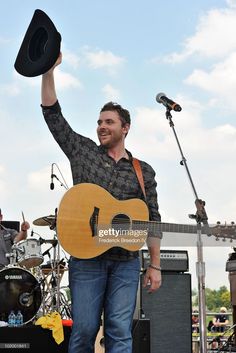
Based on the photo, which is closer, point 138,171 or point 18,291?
point 138,171

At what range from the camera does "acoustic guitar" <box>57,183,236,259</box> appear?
10.9 feet

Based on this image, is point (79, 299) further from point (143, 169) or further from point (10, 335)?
point (10, 335)

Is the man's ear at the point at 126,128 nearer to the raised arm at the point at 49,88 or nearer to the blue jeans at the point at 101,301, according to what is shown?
the raised arm at the point at 49,88

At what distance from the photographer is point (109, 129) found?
366 cm

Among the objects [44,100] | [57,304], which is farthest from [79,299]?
[57,304]

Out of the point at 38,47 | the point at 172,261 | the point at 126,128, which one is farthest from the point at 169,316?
the point at 38,47

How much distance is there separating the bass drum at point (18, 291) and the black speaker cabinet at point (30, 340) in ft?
7.83

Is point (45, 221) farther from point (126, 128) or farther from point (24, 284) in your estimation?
point (126, 128)

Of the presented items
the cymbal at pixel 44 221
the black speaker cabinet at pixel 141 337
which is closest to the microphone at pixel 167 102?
the black speaker cabinet at pixel 141 337

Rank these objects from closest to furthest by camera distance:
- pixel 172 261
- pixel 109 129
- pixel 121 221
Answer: pixel 121 221 < pixel 109 129 < pixel 172 261

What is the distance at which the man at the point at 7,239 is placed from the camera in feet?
26.2

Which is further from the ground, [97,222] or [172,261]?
[172,261]

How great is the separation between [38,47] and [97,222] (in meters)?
1.11

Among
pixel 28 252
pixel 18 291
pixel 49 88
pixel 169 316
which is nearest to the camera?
pixel 49 88
